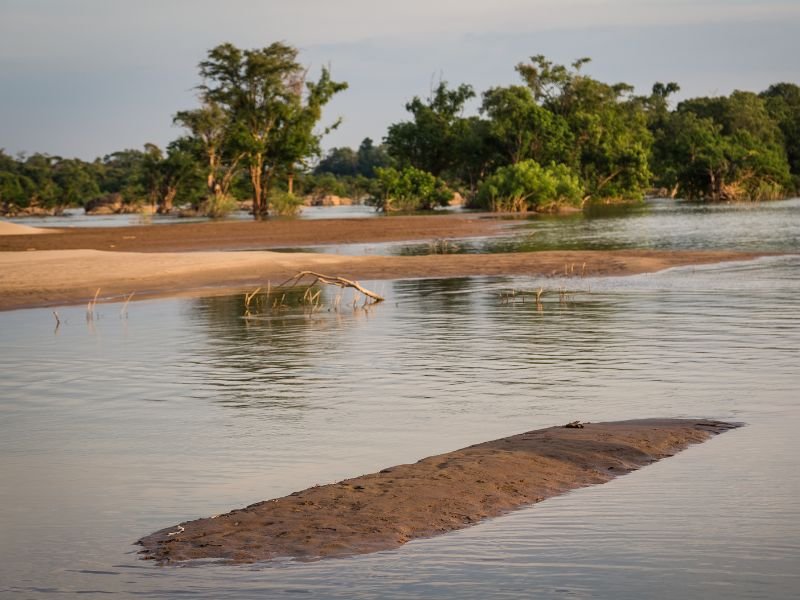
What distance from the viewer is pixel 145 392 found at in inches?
595

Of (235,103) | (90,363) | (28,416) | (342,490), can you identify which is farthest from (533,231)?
(342,490)

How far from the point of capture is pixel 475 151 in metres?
106

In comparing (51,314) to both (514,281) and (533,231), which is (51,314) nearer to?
(514,281)

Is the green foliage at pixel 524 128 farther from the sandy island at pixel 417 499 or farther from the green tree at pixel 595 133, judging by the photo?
the sandy island at pixel 417 499

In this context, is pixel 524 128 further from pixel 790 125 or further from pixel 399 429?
pixel 399 429

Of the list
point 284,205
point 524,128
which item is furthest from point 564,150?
point 284,205

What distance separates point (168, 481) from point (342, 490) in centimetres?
188

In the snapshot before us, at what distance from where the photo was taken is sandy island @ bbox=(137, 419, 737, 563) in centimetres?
796

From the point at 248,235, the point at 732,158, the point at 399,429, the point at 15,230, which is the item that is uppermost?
the point at 732,158

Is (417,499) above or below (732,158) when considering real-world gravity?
below

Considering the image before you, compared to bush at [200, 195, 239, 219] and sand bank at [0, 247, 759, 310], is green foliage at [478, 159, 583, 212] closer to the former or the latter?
bush at [200, 195, 239, 219]

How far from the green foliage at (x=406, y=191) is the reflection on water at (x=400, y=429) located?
7018 centimetres

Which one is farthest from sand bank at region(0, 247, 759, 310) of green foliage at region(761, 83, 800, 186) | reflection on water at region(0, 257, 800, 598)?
green foliage at region(761, 83, 800, 186)

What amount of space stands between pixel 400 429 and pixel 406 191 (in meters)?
84.2
